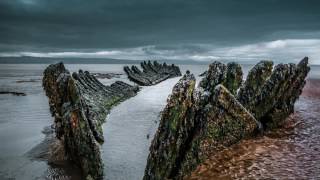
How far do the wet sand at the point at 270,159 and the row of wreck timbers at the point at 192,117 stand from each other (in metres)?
0.28

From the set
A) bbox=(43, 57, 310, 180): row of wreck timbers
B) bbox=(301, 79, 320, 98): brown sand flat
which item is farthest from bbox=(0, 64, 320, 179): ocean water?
bbox=(301, 79, 320, 98): brown sand flat

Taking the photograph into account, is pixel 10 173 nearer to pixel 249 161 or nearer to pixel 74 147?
pixel 74 147

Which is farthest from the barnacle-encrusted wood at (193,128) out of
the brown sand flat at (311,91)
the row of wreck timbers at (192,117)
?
the brown sand flat at (311,91)

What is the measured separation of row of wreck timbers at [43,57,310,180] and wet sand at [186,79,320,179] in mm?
278

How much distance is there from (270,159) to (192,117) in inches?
97.1

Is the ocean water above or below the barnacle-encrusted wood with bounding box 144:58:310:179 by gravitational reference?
below

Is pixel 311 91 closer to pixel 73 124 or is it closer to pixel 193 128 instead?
pixel 193 128

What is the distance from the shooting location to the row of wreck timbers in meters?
7.96

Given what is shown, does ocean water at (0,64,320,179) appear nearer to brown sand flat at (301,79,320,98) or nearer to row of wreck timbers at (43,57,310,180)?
row of wreck timbers at (43,57,310,180)

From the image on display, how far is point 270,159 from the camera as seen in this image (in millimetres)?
9219

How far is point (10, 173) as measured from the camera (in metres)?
10.2

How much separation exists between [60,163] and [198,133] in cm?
469

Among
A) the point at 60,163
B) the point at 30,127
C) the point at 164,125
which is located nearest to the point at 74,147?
the point at 60,163

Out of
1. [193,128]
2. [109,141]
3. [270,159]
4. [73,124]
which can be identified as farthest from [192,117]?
[109,141]
